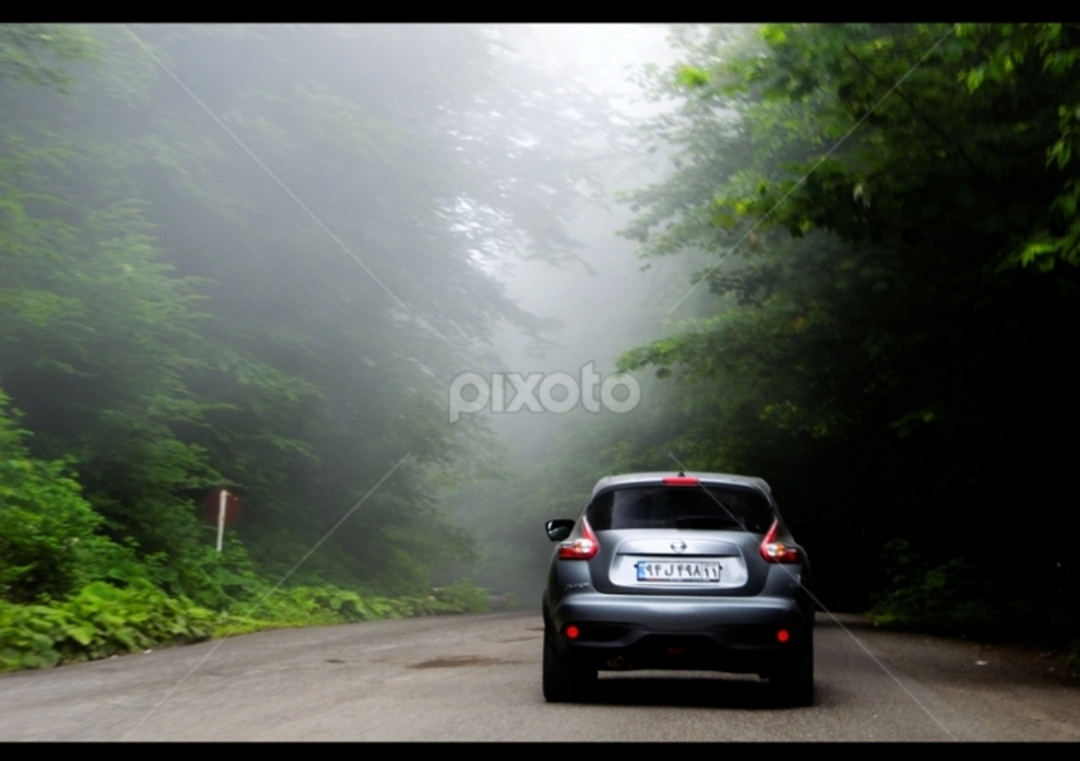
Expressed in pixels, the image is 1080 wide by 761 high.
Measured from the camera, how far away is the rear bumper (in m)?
8.42

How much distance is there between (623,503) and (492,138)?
24898 mm

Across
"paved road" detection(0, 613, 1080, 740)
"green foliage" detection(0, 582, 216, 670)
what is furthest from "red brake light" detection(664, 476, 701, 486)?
"green foliage" detection(0, 582, 216, 670)

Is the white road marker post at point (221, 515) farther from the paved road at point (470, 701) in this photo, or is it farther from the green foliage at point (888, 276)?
the green foliage at point (888, 276)

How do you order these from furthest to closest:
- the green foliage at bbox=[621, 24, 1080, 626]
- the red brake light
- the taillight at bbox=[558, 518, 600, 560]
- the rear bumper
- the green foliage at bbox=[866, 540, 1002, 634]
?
the green foliage at bbox=[866, 540, 1002, 634] < the green foliage at bbox=[621, 24, 1080, 626] < the red brake light < the taillight at bbox=[558, 518, 600, 560] < the rear bumper

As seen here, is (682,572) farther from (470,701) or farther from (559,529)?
(470,701)

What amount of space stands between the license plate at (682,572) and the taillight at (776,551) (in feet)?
1.14

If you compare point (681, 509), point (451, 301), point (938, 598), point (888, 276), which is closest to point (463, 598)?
point (451, 301)

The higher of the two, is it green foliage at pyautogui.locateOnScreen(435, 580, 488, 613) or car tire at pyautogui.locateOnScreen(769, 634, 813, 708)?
car tire at pyautogui.locateOnScreen(769, 634, 813, 708)

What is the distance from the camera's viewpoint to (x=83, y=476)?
701 inches

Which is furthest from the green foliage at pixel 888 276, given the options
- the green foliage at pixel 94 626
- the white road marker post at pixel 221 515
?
the green foliage at pixel 94 626

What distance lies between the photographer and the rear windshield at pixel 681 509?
8867 millimetres

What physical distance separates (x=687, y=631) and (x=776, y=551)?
841 mm

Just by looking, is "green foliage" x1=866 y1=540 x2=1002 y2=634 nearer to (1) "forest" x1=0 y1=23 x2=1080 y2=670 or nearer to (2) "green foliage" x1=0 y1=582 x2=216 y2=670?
(1) "forest" x1=0 y1=23 x2=1080 y2=670
